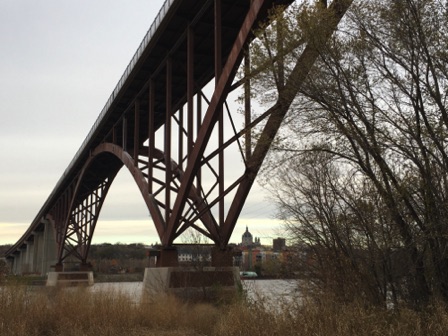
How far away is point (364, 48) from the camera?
28.5 feet

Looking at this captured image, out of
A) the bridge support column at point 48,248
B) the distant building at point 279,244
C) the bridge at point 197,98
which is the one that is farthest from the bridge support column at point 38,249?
the distant building at point 279,244

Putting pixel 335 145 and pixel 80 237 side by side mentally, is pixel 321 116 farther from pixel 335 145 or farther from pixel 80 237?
pixel 80 237

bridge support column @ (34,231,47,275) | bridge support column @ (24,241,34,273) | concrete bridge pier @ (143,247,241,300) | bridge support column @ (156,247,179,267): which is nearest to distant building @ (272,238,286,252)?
concrete bridge pier @ (143,247,241,300)

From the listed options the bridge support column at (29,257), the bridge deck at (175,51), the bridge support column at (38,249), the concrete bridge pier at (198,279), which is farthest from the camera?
the bridge support column at (29,257)

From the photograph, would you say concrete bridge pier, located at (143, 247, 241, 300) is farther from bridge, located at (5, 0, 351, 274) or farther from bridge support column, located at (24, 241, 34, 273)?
bridge support column, located at (24, 241, 34, 273)

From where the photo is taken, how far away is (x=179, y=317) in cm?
1126

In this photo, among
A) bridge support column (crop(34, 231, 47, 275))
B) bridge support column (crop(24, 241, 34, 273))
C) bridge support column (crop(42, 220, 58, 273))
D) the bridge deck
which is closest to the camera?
the bridge deck

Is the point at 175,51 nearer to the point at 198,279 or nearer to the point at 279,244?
the point at 198,279

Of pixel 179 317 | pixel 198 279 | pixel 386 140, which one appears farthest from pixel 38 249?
pixel 386 140

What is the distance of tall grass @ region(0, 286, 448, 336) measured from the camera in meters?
6.64

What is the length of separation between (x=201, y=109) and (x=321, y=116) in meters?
11.5

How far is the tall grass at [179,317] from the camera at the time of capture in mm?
6641

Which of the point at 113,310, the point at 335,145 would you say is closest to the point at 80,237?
the point at 113,310

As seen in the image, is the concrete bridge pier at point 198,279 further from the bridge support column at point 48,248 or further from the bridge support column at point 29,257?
the bridge support column at point 29,257
